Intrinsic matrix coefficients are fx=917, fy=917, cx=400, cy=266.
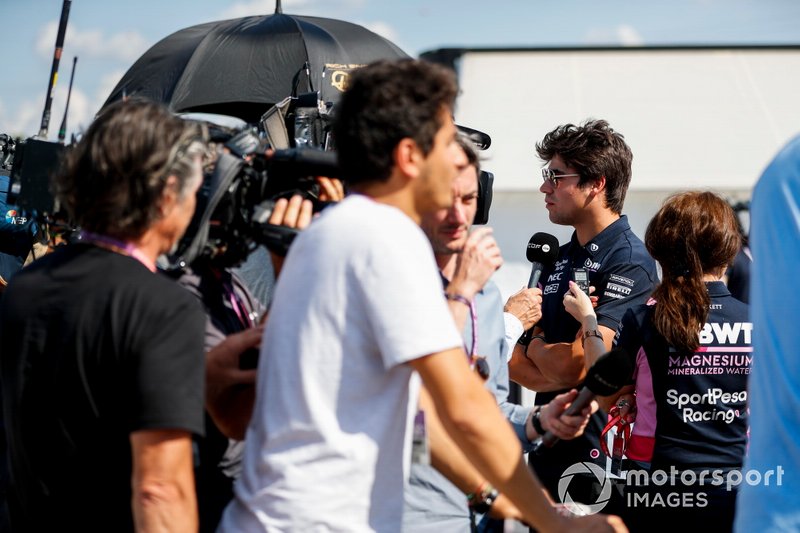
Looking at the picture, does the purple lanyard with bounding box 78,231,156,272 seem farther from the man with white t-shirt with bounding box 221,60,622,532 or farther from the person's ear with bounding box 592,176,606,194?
the person's ear with bounding box 592,176,606,194

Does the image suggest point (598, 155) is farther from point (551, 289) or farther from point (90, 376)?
point (90, 376)

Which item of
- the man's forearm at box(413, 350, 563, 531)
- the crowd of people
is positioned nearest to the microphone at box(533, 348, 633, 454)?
the crowd of people

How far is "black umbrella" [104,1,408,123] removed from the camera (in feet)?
15.5

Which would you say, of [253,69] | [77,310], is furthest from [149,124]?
[253,69]

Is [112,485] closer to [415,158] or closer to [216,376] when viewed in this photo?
[216,376]

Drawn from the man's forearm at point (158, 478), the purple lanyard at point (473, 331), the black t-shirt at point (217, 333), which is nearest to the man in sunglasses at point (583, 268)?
the purple lanyard at point (473, 331)

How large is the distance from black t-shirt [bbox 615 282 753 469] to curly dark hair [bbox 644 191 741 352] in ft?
0.18

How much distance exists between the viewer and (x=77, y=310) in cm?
178

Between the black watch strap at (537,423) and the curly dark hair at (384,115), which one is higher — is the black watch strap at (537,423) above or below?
below

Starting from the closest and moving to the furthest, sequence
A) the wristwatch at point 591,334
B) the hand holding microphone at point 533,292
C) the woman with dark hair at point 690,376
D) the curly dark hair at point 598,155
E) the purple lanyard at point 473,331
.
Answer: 1. the purple lanyard at point 473,331
2. the woman with dark hair at point 690,376
3. the wristwatch at point 591,334
4. the hand holding microphone at point 533,292
5. the curly dark hair at point 598,155

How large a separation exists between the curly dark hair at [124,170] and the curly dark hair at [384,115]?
13.5 inches

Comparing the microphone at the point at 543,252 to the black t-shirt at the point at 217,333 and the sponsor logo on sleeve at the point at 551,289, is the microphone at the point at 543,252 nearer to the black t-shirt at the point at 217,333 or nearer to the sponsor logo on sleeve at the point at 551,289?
the sponsor logo on sleeve at the point at 551,289

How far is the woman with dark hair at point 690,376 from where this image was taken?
305cm

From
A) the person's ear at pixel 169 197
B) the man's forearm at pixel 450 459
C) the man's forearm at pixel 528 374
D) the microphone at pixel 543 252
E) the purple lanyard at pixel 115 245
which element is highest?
the person's ear at pixel 169 197
